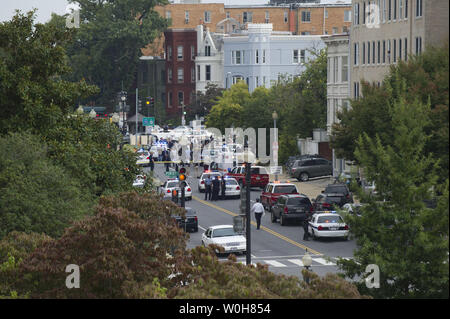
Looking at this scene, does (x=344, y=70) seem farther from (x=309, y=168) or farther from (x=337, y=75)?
(x=309, y=168)

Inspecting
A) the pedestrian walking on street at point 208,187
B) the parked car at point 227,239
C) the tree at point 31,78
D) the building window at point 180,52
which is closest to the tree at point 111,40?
the building window at point 180,52

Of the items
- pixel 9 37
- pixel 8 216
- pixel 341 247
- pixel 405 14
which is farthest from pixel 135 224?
pixel 405 14

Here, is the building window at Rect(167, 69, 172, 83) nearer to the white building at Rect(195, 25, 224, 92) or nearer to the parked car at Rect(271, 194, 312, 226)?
the white building at Rect(195, 25, 224, 92)

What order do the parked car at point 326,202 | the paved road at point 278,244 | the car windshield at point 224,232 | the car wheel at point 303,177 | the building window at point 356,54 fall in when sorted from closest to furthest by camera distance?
the paved road at point 278,244, the car windshield at point 224,232, the parked car at point 326,202, the building window at point 356,54, the car wheel at point 303,177

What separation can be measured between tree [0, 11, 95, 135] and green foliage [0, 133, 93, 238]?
2397 millimetres

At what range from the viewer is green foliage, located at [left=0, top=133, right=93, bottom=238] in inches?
1006

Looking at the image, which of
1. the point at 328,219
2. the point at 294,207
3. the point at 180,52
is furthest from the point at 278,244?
the point at 180,52

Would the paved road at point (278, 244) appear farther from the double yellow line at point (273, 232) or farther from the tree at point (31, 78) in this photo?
the tree at point (31, 78)

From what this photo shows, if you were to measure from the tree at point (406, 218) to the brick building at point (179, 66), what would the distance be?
11412 centimetres

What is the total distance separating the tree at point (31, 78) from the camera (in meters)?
30.8

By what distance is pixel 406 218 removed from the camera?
14555 mm

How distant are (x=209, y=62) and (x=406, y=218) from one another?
4399 inches

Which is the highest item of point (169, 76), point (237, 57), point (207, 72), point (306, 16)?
point (306, 16)

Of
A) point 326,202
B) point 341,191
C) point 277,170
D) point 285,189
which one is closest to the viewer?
point 326,202
